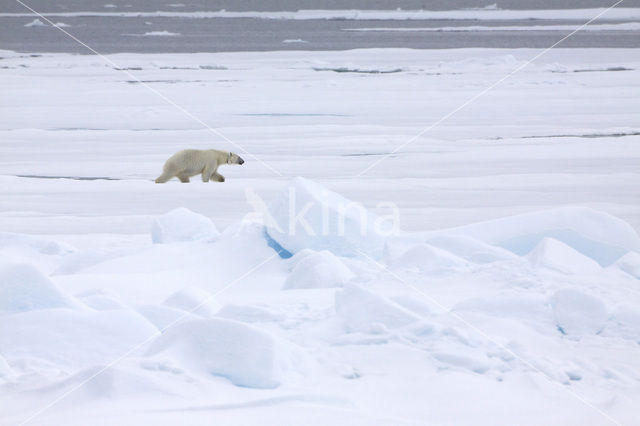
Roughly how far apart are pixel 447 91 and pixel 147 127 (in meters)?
4.45

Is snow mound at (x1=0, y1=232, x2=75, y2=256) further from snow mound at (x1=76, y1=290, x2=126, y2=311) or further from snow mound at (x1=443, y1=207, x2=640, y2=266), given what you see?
snow mound at (x1=443, y1=207, x2=640, y2=266)

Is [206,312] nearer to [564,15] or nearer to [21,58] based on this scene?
[21,58]

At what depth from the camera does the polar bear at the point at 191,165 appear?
252 inches

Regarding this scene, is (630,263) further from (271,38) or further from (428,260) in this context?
(271,38)

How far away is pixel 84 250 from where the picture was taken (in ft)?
14.4

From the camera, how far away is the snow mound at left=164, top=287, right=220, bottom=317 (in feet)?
10.8

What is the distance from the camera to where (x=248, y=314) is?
10.8 ft

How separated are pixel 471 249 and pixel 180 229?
58.3 inches

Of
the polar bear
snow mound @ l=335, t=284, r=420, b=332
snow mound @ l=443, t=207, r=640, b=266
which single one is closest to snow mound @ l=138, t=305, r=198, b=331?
snow mound @ l=335, t=284, r=420, b=332

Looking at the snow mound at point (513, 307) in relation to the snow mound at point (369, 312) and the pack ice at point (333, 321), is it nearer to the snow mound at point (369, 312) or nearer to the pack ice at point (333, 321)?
the pack ice at point (333, 321)

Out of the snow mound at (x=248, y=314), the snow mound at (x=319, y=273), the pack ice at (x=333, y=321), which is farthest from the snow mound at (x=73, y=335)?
the snow mound at (x=319, y=273)

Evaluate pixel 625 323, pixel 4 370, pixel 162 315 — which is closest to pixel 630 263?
pixel 625 323

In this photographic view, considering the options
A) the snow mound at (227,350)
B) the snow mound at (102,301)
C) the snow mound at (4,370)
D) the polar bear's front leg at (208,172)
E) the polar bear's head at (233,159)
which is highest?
the snow mound at (227,350)

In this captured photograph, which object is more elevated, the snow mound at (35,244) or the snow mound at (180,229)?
the snow mound at (180,229)
